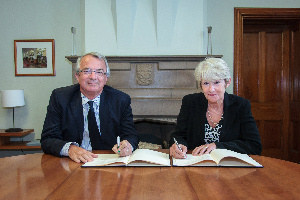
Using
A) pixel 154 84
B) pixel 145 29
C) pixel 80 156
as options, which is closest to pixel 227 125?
pixel 80 156

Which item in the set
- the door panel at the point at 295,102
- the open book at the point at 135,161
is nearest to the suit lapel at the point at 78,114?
the open book at the point at 135,161

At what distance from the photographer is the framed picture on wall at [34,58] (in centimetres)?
404

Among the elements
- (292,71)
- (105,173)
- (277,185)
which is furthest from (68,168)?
(292,71)

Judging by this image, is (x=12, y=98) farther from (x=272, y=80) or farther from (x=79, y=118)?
(x=272, y=80)

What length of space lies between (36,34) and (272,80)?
3.68 meters

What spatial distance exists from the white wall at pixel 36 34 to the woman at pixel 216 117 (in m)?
2.63

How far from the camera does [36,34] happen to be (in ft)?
13.2

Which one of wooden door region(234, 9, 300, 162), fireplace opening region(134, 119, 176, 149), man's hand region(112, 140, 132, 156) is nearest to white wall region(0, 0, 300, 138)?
wooden door region(234, 9, 300, 162)

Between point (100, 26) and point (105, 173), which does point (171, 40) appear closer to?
point (100, 26)

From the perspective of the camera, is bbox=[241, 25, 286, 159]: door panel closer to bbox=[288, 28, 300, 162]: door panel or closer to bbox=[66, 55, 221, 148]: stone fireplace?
bbox=[288, 28, 300, 162]: door panel

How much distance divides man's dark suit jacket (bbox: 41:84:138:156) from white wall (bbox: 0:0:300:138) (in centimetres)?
193

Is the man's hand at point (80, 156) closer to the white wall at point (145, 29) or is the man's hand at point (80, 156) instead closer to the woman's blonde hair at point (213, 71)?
the woman's blonde hair at point (213, 71)

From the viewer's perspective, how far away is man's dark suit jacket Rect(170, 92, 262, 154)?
1655mm

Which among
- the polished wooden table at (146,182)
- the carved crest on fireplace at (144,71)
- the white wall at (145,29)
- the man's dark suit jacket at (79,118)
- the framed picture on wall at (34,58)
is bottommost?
the polished wooden table at (146,182)
